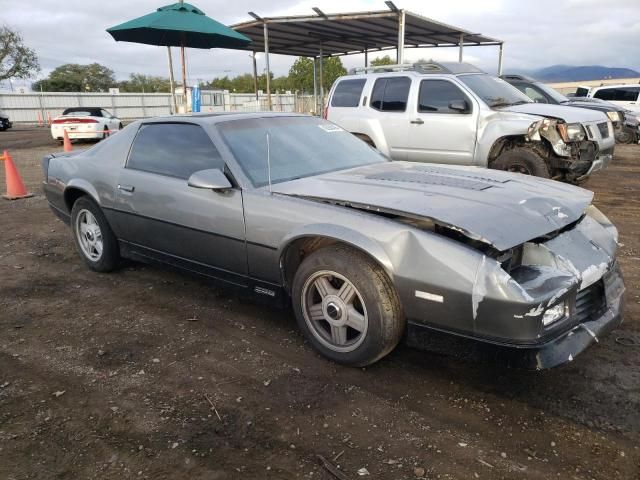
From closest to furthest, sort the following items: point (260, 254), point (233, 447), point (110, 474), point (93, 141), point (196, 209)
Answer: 1. point (110, 474)
2. point (233, 447)
3. point (260, 254)
4. point (196, 209)
5. point (93, 141)

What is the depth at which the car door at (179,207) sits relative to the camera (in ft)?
11.0

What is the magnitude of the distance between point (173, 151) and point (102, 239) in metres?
1.26

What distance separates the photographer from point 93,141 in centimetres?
1866

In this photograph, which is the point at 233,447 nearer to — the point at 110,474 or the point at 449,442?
the point at 110,474

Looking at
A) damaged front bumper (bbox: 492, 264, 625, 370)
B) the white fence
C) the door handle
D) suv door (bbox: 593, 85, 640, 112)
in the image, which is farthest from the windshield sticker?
the white fence

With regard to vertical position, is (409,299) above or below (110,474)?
above

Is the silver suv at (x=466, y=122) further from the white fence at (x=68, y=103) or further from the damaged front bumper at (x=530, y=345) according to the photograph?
the white fence at (x=68, y=103)

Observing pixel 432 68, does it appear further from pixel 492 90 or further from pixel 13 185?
pixel 13 185

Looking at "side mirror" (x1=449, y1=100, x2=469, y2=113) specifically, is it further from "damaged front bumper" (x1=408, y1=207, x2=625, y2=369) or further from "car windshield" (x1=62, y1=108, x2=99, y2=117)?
"car windshield" (x1=62, y1=108, x2=99, y2=117)

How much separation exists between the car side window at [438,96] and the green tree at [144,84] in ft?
244

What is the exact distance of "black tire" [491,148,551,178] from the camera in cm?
671

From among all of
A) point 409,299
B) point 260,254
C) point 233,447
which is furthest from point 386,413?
point 260,254

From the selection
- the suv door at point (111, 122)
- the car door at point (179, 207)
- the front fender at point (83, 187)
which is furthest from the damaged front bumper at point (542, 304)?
the suv door at point (111, 122)

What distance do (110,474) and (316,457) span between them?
880mm
